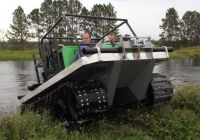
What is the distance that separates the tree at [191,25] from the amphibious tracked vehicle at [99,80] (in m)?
88.5

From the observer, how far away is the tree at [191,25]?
95125 millimetres

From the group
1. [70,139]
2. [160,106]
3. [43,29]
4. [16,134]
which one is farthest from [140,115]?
[43,29]

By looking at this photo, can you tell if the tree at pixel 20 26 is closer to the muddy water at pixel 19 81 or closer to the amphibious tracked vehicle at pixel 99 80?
the muddy water at pixel 19 81

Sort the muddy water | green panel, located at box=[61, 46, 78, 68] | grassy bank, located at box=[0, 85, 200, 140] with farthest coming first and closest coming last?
the muddy water < green panel, located at box=[61, 46, 78, 68] < grassy bank, located at box=[0, 85, 200, 140]

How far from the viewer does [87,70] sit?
8.21 m

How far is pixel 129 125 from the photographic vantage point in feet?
29.2

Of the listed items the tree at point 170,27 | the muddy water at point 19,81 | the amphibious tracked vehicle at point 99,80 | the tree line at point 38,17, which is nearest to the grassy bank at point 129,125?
the amphibious tracked vehicle at point 99,80

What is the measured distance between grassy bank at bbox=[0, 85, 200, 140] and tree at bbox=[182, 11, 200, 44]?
288 feet

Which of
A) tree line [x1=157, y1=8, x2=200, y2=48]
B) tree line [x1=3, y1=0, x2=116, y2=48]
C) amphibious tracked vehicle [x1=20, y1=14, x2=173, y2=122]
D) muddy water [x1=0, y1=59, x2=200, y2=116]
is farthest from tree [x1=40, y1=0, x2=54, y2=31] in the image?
amphibious tracked vehicle [x1=20, y1=14, x2=173, y2=122]

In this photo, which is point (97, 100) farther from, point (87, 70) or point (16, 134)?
point (16, 134)

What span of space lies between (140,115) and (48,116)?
224cm

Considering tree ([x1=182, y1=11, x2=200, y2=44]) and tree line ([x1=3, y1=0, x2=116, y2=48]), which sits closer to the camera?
tree line ([x1=3, y1=0, x2=116, y2=48])

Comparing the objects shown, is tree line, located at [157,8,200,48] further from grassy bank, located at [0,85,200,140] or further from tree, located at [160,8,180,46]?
grassy bank, located at [0,85,200,140]

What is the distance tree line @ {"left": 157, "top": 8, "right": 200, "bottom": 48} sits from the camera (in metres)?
94.3
